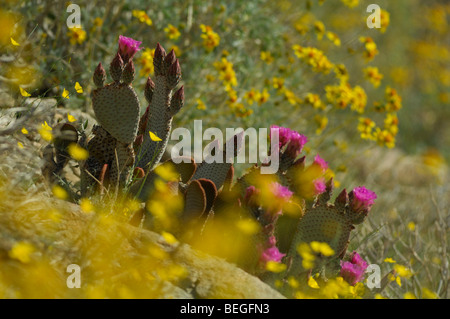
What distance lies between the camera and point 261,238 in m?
2.47

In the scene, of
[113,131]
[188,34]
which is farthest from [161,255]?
[188,34]

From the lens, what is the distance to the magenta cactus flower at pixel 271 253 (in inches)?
95.5

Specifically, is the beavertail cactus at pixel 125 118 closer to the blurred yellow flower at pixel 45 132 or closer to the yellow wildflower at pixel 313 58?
the blurred yellow flower at pixel 45 132

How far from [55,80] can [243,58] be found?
5.23 feet

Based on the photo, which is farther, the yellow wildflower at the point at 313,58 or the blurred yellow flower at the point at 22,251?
the yellow wildflower at the point at 313,58

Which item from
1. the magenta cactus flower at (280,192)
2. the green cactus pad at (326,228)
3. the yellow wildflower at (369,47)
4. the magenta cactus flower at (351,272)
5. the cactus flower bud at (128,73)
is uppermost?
the yellow wildflower at (369,47)

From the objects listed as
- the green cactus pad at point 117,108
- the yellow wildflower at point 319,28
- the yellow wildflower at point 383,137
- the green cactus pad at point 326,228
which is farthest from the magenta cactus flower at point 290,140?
the yellow wildflower at point 319,28

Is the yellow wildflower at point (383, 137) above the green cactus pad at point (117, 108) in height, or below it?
below

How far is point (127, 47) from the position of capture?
2.71 meters

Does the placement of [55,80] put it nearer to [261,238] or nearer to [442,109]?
[261,238]

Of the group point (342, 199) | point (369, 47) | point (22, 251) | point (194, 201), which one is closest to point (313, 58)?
point (369, 47)

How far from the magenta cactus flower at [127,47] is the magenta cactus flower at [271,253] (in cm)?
106

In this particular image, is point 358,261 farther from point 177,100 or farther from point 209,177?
point 177,100

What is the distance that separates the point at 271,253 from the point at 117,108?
0.98m
